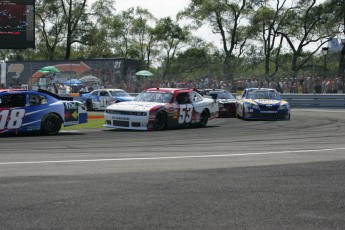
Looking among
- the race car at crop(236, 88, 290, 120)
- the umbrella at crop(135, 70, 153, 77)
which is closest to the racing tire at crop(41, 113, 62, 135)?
the race car at crop(236, 88, 290, 120)

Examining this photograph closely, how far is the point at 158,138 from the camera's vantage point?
592 inches

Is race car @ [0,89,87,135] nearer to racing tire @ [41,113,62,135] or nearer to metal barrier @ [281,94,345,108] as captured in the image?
racing tire @ [41,113,62,135]

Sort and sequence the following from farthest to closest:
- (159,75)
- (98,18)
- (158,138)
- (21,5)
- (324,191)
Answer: (98,18)
(159,75)
(21,5)
(158,138)
(324,191)

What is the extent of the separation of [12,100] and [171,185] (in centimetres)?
943

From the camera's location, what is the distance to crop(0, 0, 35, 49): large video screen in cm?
2920

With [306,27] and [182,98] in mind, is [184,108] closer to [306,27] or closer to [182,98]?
[182,98]

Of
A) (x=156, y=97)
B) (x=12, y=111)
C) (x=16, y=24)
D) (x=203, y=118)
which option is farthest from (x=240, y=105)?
(x=16, y=24)

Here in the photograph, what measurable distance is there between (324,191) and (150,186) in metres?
2.05

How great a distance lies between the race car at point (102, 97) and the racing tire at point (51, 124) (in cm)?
1490

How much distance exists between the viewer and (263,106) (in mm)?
22547

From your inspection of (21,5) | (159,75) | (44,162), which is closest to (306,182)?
(44,162)

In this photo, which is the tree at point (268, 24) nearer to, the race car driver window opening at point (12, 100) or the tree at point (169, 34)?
the tree at point (169, 34)

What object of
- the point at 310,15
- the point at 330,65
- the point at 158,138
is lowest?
the point at 158,138

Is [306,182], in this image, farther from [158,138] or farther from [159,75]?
[159,75]
